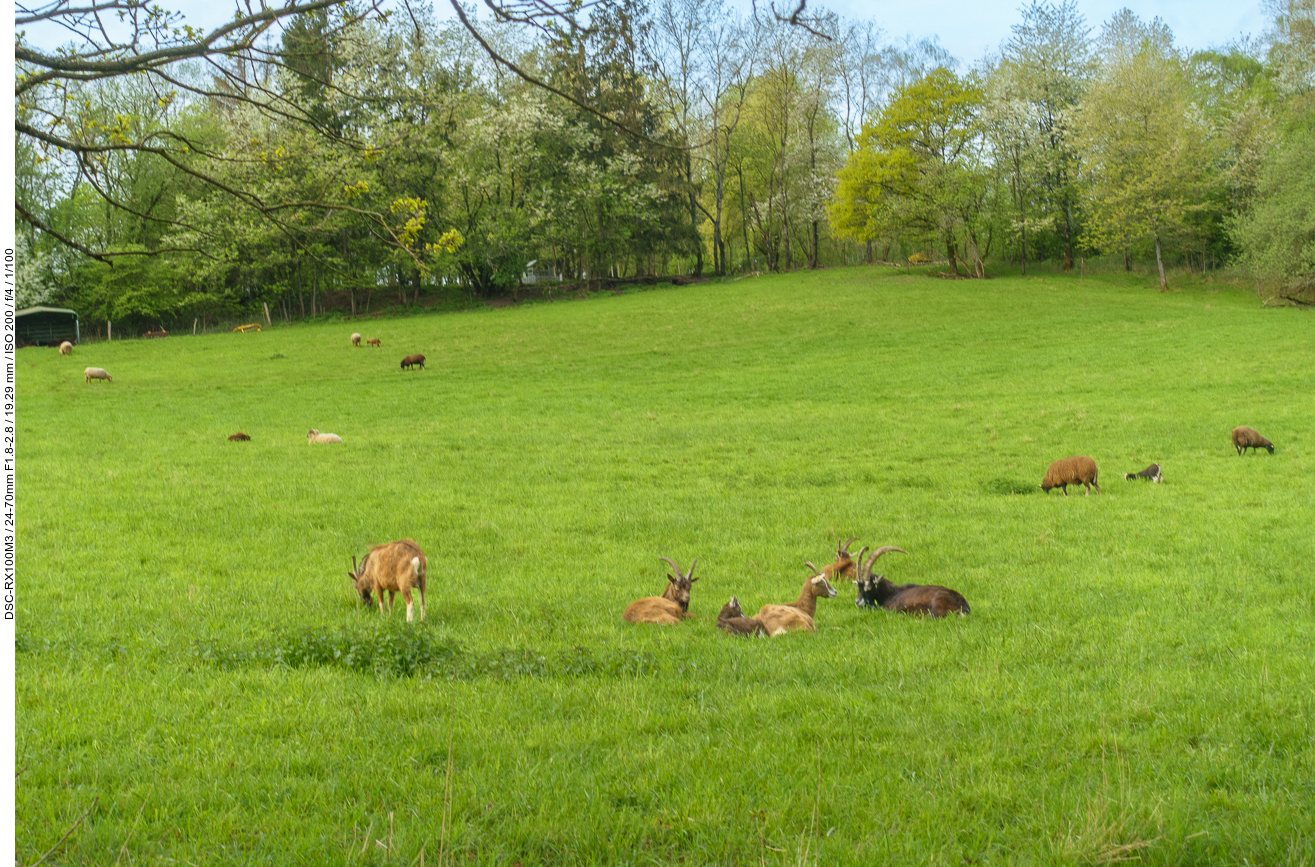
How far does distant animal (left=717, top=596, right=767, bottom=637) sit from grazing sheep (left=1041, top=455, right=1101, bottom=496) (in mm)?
10739

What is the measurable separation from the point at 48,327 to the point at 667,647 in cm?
6570

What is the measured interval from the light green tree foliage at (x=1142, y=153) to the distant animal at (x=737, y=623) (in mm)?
55755

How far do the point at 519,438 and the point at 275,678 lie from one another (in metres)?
17.7

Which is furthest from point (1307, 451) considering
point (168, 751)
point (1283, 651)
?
point (168, 751)

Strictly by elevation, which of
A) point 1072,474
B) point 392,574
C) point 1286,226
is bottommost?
point 1072,474

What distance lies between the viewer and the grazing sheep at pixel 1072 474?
1739 centimetres

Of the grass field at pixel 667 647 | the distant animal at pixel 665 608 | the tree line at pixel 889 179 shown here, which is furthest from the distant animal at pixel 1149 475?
the tree line at pixel 889 179

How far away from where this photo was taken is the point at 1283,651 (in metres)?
7.75

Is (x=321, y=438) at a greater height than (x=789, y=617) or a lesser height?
greater

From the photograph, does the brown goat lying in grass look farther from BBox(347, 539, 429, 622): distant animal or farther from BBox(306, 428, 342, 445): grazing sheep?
BBox(306, 428, 342, 445): grazing sheep

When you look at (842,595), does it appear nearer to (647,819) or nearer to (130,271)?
(647,819)

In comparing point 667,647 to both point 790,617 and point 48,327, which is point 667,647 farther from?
point 48,327

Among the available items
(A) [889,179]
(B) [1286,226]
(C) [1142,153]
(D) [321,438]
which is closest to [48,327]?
(D) [321,438]

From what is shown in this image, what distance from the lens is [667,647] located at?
8047mm
